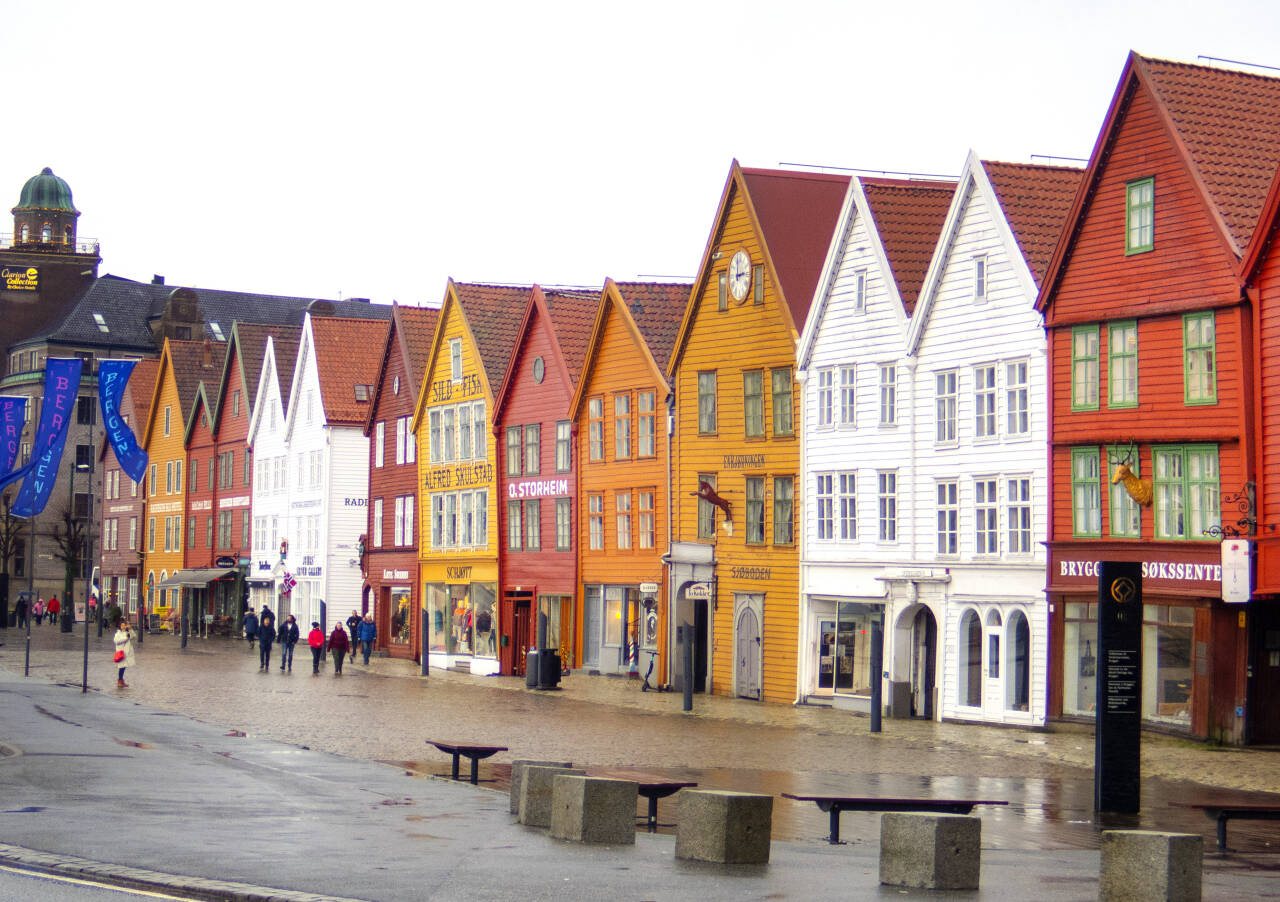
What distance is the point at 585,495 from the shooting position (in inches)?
2206

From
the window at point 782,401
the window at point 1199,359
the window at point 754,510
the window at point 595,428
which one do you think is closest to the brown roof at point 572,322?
the window at point 595,428

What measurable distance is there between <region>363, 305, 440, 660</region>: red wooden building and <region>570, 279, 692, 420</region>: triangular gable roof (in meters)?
14.3

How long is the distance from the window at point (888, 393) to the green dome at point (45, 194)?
119 metres


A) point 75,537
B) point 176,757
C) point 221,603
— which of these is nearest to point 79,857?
point 176,757

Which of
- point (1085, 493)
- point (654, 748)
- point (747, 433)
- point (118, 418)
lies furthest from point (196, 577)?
point (654, 748)

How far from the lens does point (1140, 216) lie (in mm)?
35812

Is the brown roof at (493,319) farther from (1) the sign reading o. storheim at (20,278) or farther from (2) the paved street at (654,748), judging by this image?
(1) the sign reading o. storheim at (20,278)

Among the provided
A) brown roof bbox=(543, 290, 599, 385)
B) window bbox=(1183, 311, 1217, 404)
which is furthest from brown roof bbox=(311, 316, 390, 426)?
window bbox=(1183, 311, 1217, 404)

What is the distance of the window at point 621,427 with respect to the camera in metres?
53.8

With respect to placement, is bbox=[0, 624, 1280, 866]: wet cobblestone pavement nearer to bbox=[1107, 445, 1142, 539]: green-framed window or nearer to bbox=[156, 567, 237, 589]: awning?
bbox=[1107, 445, 1142, 539]: green-framed window

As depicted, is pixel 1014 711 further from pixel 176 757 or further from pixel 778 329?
pixel 176 757

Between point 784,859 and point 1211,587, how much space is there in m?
19.1

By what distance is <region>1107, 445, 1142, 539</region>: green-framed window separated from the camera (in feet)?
116

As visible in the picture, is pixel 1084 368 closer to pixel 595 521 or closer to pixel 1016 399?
pixel 1016 399
